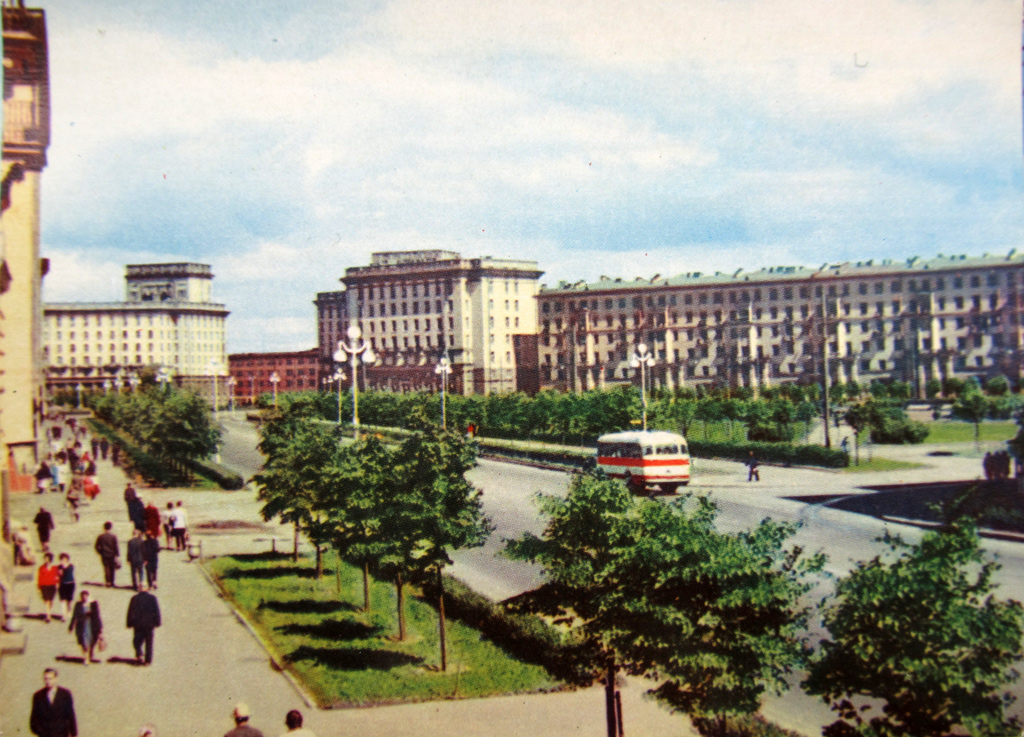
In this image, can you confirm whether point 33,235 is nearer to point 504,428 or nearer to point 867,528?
point 867,528

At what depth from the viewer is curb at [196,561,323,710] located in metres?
12.5

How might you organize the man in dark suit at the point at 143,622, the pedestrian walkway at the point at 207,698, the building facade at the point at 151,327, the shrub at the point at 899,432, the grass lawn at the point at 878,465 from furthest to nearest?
the shrub at the point at 899,432, the grass lawn at the point at 878,465, the building facade at the point at 151,327, the man in dark suit at the point at 143,622, the pedestrian walkway at the point at 207,698

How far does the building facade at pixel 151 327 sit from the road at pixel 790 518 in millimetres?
7835

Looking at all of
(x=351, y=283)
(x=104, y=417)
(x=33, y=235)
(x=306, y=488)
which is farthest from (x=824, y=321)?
(x=104, y=417)

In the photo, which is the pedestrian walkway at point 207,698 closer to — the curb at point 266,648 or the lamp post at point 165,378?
the curb at point 266,648

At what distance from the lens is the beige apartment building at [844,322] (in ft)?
59.1

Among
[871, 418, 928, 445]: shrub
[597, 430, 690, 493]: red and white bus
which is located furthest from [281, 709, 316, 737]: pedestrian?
[597, 430, 690, 493]: red and white bus

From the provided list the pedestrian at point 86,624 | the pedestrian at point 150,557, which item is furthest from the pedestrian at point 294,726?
the pedestrian at point 150,557

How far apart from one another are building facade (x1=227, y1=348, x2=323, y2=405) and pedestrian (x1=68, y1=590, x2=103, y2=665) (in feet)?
83.6

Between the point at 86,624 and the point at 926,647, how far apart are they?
11657mm

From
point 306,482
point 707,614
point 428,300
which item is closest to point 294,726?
point 707,614

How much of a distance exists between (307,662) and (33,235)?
11044mm

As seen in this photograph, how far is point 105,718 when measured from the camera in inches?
445

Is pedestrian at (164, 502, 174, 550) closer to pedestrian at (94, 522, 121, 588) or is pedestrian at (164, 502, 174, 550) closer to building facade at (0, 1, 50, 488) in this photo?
building facade at (0, 1, 50, 488)
